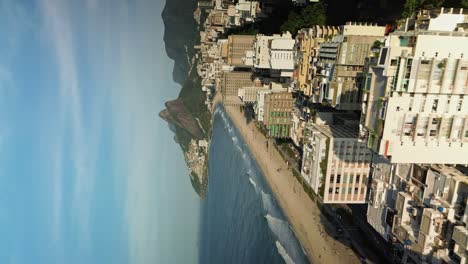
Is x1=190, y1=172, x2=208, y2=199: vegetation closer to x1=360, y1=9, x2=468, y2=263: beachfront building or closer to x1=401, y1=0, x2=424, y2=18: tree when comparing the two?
x1=401, y1=0, x2=424, y2=18: tree

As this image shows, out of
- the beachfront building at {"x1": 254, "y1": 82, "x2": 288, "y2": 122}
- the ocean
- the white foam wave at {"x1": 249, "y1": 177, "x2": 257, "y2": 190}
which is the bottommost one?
the ocean

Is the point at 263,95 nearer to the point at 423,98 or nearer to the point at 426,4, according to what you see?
the point at 426,4

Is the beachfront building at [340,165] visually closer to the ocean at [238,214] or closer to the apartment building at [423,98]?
the apartment building at [423,98]

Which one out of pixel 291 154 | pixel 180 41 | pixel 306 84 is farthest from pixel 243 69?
pixel 180 41

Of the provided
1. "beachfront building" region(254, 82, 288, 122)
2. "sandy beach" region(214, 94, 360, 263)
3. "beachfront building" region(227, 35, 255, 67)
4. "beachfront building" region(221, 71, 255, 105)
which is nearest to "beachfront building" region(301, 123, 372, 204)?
"sandy beach" region(214, 94, 360, 263)

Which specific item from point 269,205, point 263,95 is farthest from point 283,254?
point 263,95

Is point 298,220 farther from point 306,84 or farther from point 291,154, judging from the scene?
point 306,84

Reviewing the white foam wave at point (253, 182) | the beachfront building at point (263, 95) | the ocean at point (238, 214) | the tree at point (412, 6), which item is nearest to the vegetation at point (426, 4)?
the tree at point (412, 6)
